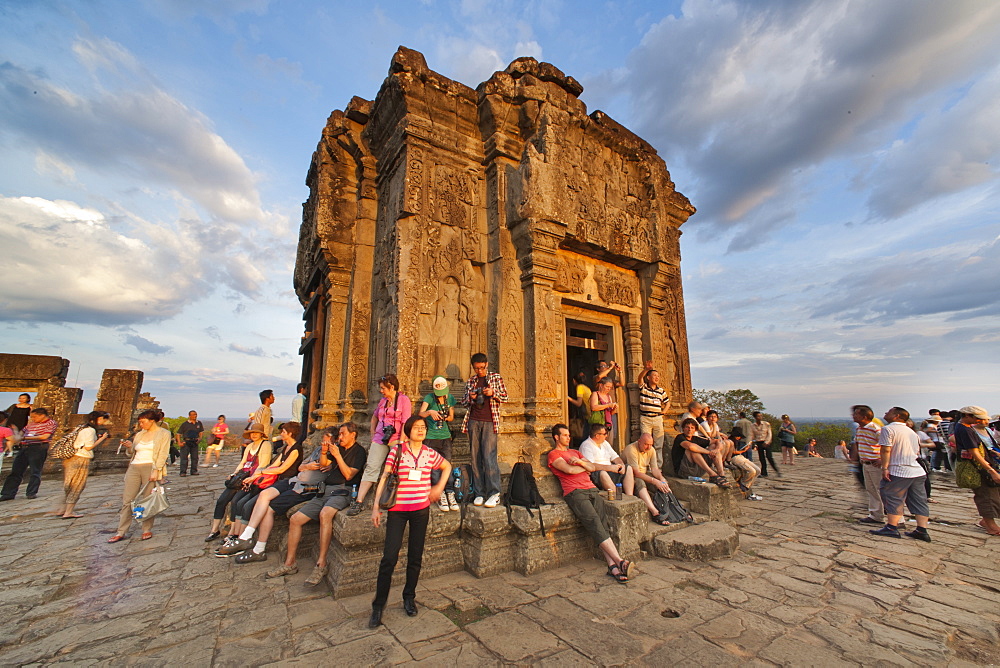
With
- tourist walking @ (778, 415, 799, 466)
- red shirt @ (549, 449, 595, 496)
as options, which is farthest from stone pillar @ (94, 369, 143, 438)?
tourist walking @ (778, 415, 799, 466)

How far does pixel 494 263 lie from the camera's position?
19.8ft

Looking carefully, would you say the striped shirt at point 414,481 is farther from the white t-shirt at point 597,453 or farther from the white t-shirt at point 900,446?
the white t-shirt at point 900,446

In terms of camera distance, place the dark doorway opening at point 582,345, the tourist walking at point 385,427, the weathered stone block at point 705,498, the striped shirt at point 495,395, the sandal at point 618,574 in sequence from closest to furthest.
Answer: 1. the sandal at point 618,574
2. the tourist walking at point 385,427
3. the striped shirt at point 495,395
4. the weathered stone block at point 705,498
5. the dark doorway opening at point 582,345

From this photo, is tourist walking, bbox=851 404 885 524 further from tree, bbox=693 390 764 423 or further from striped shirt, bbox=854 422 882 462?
tree, bbox=693 390 764 423

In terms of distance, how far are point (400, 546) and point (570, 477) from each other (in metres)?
1.93

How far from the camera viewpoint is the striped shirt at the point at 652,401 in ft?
20.6

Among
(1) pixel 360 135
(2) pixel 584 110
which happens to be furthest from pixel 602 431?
(1) pixel 360 135

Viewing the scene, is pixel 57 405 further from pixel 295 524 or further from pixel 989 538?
pixel 989 538

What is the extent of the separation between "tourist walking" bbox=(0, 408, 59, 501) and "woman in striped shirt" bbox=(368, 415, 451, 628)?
8.55 meters

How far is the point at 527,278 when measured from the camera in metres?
5.90

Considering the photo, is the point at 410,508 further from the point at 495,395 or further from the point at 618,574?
the point at 618,574

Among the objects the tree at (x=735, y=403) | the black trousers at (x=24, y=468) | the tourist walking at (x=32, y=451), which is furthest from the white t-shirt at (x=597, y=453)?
the tree at (x=735, y=403)

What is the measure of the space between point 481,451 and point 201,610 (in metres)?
2.66

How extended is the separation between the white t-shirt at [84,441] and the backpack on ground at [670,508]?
27.1 ft
